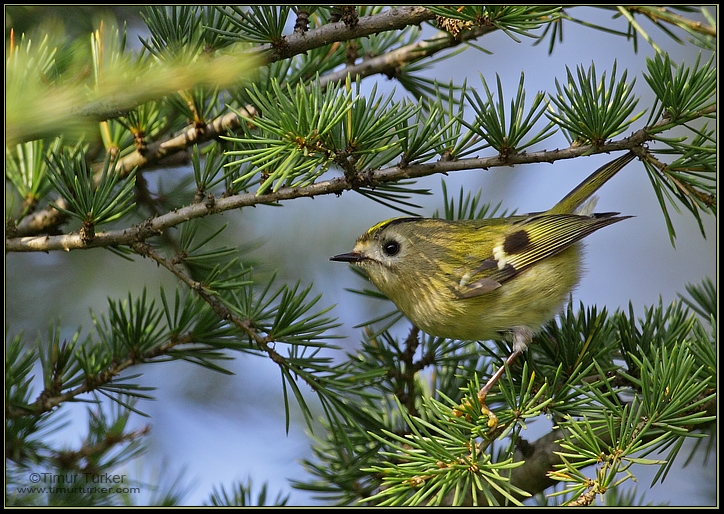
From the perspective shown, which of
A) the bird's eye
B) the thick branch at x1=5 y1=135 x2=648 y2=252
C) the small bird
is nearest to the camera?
the thick branch at x1=5 y1=135 x2=648 y2=252

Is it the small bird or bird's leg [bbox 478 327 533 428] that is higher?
the small bird

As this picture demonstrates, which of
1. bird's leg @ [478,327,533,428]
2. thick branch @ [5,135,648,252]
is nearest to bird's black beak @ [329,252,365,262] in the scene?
bird's leg @ [478,327,533,428]

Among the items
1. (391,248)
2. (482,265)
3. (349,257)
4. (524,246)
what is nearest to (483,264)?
(482,265)

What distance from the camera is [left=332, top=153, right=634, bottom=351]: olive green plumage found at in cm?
170

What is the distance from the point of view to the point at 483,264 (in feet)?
6.07

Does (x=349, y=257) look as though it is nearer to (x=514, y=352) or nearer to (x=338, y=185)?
(x=514, y=352)

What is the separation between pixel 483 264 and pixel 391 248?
28 centimetres

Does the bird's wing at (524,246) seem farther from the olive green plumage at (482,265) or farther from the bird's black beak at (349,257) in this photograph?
the bird's black beak at (349,257)

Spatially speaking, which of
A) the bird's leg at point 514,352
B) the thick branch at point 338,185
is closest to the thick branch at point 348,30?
the thick branch at point 338,185

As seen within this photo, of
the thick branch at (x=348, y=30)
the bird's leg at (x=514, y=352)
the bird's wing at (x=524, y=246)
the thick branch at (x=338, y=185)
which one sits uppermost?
the thick branch at (x=348, y=30)

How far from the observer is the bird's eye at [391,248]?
192 cm

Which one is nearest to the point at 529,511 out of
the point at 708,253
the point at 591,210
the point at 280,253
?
the point at 591,210

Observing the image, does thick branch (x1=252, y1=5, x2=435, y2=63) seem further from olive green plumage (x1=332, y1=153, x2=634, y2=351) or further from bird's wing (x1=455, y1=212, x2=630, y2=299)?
bird's wing (x1=455, y1=212, x2=630, y2=299)

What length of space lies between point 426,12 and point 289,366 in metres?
0.72
